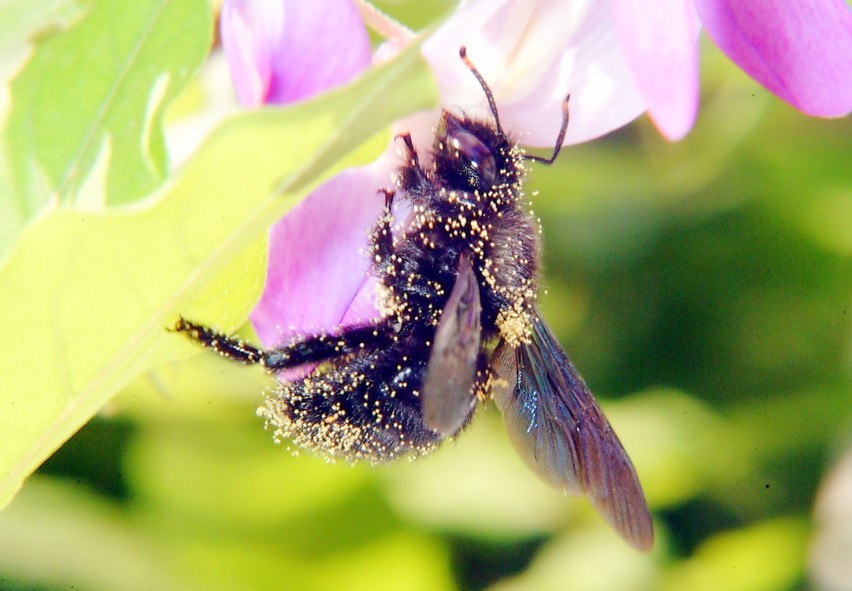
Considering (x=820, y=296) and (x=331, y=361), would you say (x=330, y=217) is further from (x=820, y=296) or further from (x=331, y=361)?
(x=820, y=296)

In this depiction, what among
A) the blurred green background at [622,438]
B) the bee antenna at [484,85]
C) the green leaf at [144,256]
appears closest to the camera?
the green leaf at [144,256]

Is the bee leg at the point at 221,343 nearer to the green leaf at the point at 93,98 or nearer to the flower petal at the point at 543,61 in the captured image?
the green leaf at the point at 93,98

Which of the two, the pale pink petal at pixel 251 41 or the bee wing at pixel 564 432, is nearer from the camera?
the pale pink petal at pixel 251 41

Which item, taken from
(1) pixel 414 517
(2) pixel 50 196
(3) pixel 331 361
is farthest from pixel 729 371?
(2) pixel 50 196

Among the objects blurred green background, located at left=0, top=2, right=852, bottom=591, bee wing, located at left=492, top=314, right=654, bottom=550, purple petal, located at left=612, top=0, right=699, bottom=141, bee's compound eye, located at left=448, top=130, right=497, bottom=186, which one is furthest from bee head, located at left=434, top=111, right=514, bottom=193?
blurred green background, located at left=0, top=2, right=852, bottom=591

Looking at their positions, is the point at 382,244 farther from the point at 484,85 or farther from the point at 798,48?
the point at 798,48

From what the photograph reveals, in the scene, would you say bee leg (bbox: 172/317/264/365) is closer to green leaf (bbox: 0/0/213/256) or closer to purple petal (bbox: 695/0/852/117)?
green leaf (bbox: 0/0/213/256)

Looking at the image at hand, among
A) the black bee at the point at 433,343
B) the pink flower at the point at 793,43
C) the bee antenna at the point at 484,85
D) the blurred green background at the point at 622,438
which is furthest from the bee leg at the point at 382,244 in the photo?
the blurred green background at the point at 622,438
